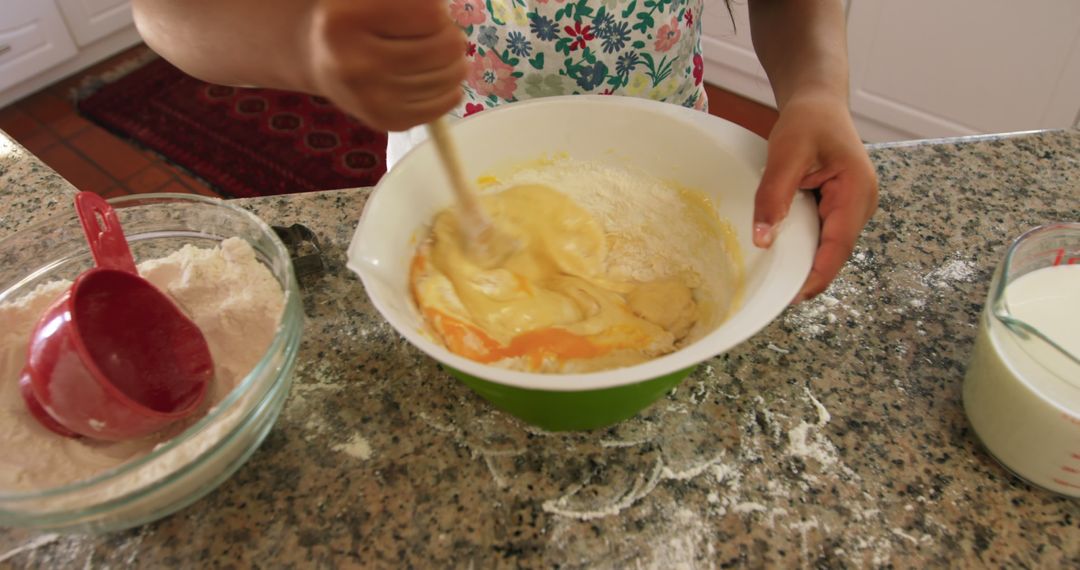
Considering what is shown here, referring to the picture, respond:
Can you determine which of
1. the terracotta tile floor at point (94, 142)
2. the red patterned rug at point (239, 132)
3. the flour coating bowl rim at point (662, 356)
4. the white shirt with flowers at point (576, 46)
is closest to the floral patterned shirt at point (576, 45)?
the white shirt with flowers at point (576, 46)

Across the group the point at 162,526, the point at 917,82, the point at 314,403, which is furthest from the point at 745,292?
the point at 917,82

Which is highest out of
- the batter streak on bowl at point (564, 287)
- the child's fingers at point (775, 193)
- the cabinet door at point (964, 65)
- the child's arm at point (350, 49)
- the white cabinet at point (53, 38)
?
the child's arm at point (350, 49)

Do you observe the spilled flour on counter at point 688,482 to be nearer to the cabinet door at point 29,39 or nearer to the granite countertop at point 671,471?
the granite countertop at point 671,471

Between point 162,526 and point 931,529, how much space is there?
0.67m

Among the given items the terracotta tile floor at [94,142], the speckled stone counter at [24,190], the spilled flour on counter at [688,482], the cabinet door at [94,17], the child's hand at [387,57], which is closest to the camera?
the child's hand at [387,57]

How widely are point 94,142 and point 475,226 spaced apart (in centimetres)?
212

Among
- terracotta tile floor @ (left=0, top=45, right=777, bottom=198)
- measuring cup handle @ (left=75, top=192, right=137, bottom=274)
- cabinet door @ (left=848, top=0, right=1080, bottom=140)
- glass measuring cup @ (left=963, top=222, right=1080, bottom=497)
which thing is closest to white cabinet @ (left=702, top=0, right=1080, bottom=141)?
cabinet door @ (left=848, top=0, right=1080, bottom=140)

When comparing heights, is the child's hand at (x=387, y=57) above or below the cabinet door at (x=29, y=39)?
above

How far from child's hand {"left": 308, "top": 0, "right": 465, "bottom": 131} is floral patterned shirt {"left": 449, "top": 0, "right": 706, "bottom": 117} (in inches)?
17.5

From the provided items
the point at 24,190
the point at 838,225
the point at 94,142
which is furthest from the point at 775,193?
the point at 94,142

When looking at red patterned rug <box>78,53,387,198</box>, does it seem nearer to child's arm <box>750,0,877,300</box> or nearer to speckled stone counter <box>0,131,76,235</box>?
speckled stone counter <box>0,131,76,235</box>

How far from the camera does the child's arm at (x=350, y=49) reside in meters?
0.49

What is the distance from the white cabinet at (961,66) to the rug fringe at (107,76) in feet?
6.68

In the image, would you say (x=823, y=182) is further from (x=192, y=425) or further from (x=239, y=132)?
(x=239, y=132)
